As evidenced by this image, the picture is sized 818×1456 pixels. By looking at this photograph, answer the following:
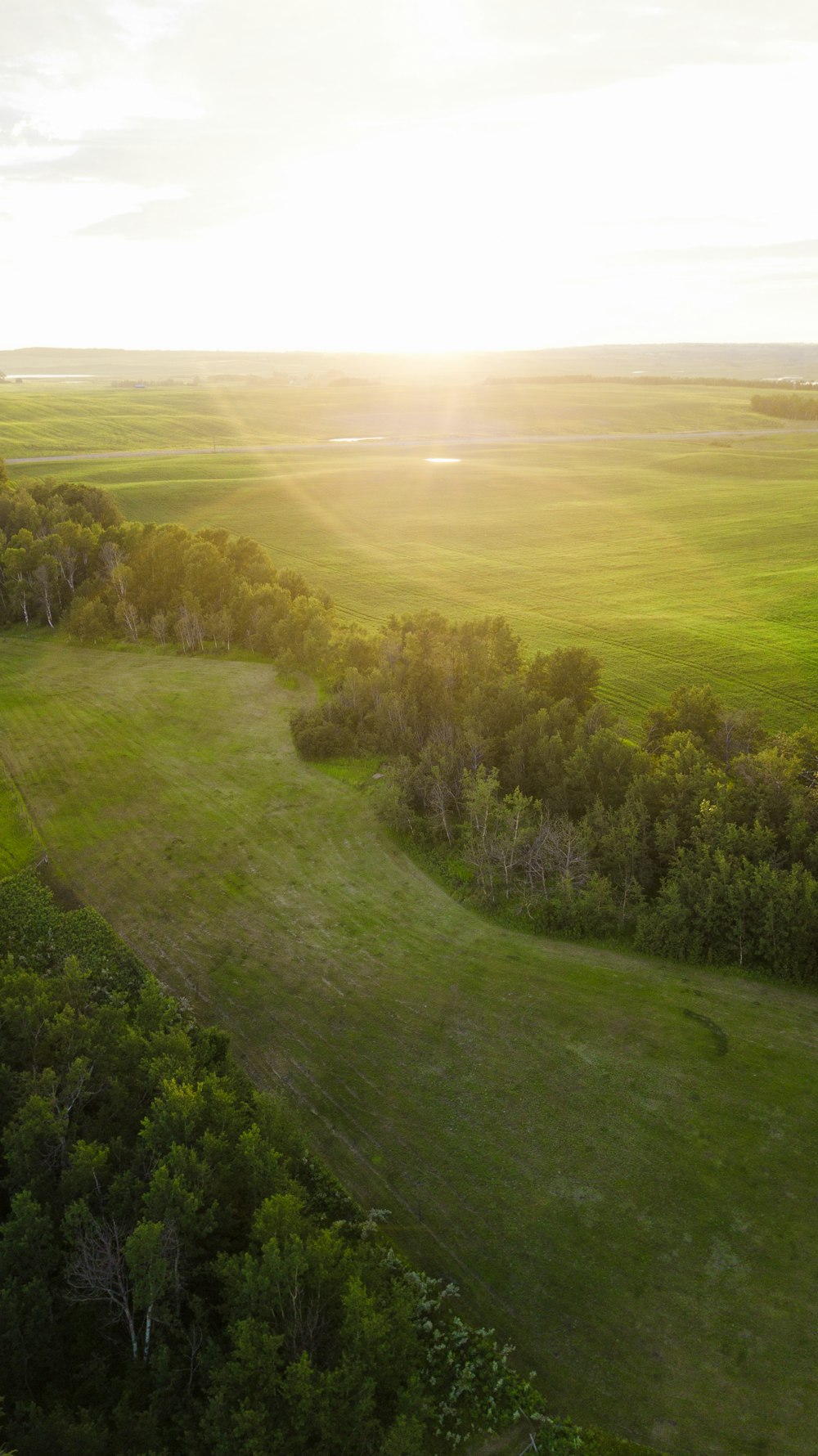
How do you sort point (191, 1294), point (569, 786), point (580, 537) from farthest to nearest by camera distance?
point (580, 537) < point (569, 786) < point (191, 1294)

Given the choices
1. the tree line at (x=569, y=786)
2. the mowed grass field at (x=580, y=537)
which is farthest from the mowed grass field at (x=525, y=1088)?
the mowed grass field at (x=580, y=537)

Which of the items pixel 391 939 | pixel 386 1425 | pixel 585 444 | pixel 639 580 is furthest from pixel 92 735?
pixel 585 444

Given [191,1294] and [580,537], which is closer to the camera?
[191,1294]

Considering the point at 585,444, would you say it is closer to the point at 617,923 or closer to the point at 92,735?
the point at 92,735

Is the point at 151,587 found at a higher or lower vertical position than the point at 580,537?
lower

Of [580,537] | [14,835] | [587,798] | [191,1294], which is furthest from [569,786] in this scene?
[580,537]

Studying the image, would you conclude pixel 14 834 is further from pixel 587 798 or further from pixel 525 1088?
pixel 525 1088
